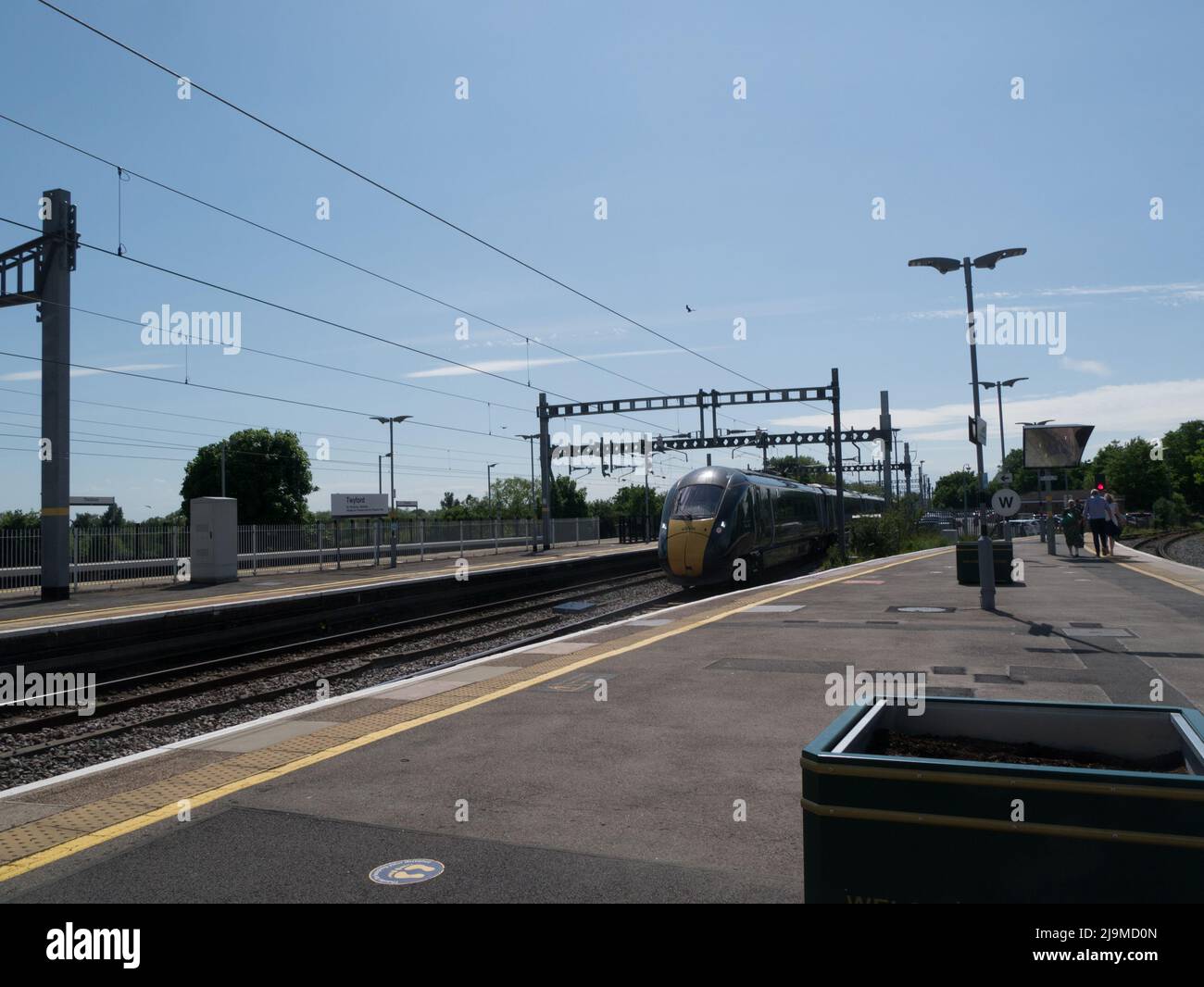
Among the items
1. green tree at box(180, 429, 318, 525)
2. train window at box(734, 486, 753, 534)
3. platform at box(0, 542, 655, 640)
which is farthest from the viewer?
green tree at box(180, 429, 318, 525)

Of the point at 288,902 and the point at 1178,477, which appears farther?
the point at 1178,477

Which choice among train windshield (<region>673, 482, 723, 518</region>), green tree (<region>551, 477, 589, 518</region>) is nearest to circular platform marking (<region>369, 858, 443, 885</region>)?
train windshield (<region>673, 482, 723, 518</region>)

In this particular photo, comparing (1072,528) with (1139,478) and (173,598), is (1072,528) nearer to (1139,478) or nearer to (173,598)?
(173,598)

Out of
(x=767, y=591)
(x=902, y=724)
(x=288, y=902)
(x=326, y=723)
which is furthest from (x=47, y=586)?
(x=902, y=724)

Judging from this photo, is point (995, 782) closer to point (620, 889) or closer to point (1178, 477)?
point (620, 889)

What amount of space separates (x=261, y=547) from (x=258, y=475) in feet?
114

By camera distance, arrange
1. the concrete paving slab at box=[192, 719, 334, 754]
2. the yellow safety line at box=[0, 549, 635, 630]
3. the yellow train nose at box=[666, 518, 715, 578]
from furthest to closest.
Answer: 1. the yellow train nose at box=[666, 518, 715, 578]
2. the yellow safety line at box=[0, 549, 635, 630]
3. the concrete paving slab at box=[192, 719, 334, 754]

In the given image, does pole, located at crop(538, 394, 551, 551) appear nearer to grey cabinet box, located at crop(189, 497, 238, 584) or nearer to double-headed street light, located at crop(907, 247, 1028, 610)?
grey cabinet box, located at crop(189, 497, 238, 584)

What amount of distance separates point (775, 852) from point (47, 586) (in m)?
24.6

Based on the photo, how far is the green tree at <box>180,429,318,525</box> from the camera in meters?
67.9

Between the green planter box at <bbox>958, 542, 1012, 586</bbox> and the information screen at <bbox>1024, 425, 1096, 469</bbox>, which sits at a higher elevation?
the information screen at <bbox>1024, 425, 1096, 469</bbox>

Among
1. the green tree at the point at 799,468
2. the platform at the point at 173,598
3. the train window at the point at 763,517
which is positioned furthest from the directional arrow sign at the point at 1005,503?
the green tree at the point at 799,468

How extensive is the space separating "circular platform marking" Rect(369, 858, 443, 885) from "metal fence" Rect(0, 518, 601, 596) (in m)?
26.7

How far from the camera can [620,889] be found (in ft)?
13.9
